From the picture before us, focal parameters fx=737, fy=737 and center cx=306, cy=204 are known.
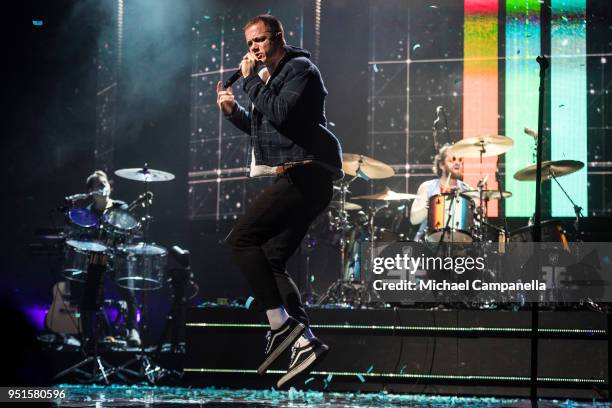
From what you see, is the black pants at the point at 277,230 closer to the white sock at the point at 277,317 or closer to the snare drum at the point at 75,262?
the white sock at the point at 277,317

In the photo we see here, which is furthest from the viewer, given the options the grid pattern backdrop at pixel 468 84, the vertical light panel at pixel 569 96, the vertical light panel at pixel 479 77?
the vertical light panel at pixel 479 77

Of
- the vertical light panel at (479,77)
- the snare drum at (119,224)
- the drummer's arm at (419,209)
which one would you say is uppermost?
the vertical light panel at (479,77)

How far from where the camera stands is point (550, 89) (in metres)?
9.19

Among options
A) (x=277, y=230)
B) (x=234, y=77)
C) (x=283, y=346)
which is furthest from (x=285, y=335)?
(x=234, y=77)

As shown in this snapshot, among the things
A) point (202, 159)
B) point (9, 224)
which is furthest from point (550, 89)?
point (9, 224)

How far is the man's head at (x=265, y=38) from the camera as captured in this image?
153 inches

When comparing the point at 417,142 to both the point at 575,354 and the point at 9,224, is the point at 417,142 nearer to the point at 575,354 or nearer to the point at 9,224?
the point at 575,354

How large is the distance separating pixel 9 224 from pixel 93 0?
10.1 ft

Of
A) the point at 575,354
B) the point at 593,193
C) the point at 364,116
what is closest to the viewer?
the point at 575,354

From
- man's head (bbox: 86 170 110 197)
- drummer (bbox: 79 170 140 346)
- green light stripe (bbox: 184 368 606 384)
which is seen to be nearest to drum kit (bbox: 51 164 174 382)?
drummer (bbox: 79 170 140 346)

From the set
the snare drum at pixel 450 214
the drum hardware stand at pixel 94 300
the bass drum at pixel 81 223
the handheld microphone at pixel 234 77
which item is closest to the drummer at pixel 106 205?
the bass drum at pixel 81 223

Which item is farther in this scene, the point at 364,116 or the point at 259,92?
the point at 364,116

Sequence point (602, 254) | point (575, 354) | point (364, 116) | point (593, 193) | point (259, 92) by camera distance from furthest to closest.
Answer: point (364, 116) → point (593, 193) → point (602, 254) → point (575, 354) → point (259, 92)

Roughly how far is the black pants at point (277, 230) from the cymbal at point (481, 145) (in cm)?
420
